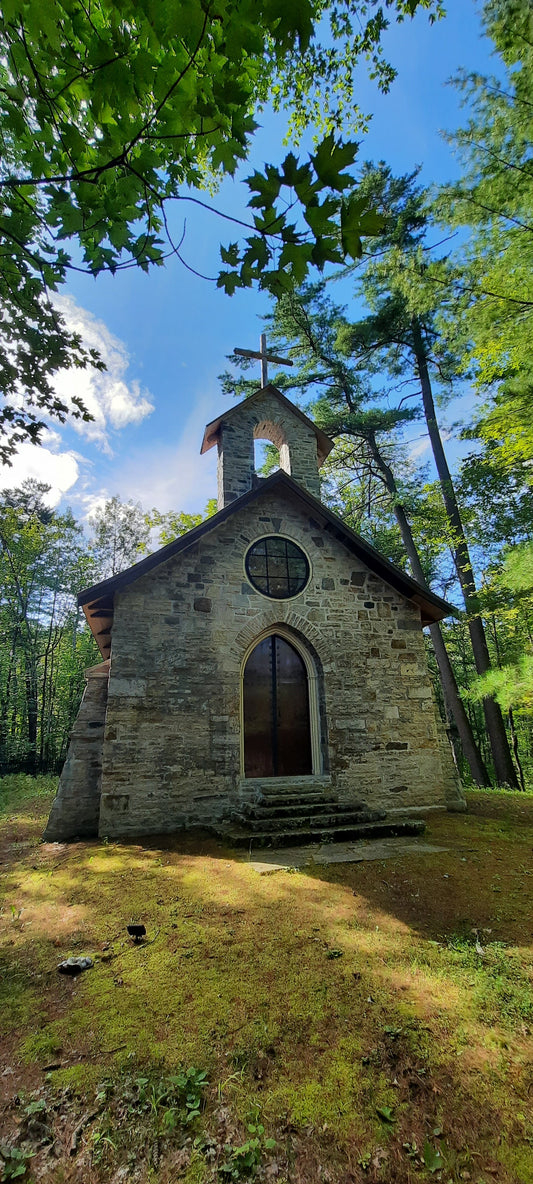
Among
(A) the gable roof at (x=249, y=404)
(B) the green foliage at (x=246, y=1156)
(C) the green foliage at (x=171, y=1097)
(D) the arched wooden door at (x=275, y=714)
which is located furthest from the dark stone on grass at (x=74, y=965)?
(A) the gable roof at (x=249, y=404)

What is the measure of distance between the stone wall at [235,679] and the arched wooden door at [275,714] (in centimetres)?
37

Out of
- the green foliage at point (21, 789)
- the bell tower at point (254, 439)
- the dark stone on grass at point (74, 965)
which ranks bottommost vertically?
the green foliage at point (21, 789)

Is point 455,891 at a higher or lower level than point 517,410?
lower

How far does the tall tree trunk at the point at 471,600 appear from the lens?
42.0ft

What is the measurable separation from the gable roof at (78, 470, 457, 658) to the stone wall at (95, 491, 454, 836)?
0.15 metres

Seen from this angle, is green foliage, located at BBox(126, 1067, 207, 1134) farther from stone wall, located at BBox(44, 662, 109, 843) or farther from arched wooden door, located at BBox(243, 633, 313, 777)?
arched wooden door, located at BBox(243, 633, 313, 777)

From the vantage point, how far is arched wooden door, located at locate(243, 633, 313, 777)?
25.7 ft

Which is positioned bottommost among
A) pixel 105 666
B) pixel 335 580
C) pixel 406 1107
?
pixel 406 1107

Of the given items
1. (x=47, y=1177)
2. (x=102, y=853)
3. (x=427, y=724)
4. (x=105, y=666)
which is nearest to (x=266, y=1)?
(x=47, y=1177)

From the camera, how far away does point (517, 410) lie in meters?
7.60

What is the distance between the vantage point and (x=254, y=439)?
10.5 metres

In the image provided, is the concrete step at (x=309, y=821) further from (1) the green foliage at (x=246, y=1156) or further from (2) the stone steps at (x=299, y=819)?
(1) the green foliage at (x=246, y=1156)

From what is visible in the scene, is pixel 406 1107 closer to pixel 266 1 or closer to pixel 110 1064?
pixel 110 1064

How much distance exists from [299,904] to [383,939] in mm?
852
